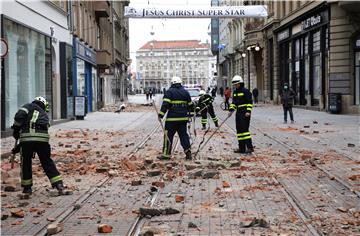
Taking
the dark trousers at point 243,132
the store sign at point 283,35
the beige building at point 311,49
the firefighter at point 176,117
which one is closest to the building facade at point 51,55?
the firefighter at point 176,117

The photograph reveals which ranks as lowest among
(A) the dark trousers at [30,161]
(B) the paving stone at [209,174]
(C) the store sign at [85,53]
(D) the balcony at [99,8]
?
(B) the paving stone at [209,174]

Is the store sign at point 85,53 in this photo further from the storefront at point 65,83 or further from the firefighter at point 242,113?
the firefighter at point 242,113

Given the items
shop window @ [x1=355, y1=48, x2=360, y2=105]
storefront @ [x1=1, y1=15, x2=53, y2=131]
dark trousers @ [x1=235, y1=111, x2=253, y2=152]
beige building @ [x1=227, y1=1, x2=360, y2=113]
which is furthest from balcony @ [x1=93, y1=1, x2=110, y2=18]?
dark trousers @ [x1=235, y1=111, x2=253, y2=152]

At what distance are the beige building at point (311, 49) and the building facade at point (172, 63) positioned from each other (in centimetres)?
8733

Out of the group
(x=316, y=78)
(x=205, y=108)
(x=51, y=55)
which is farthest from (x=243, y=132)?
(x=316, y=78)

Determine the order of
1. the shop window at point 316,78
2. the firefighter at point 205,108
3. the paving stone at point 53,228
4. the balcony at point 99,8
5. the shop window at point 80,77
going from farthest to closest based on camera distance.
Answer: the balcony at point 99,8 → the shop window at point 316,78 → the shop window at point 80,77 → the firefighter at point 205,108 → the paving stone at point 53,228

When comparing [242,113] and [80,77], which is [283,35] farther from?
[242,113]

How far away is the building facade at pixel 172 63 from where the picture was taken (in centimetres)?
14600

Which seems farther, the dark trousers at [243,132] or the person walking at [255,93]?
the person walking at [255,93]

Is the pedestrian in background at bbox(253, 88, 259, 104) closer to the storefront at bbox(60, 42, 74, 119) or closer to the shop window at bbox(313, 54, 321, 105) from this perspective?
the shop window at bbox(313, 54, 321, 105)

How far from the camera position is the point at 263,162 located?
12.9m

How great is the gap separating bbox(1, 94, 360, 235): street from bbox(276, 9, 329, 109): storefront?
19.5 metres

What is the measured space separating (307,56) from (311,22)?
3.23 metres

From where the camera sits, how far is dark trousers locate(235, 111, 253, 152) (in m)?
14.4
